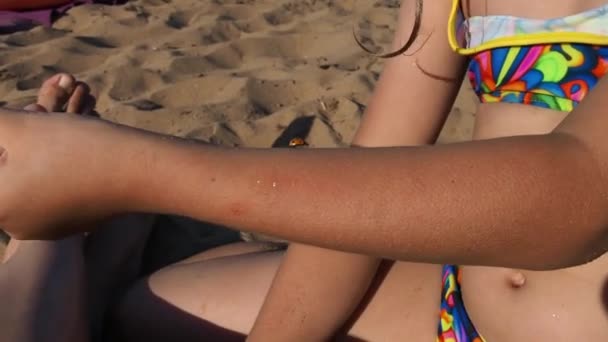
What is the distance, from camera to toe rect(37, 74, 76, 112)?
7.28 feet

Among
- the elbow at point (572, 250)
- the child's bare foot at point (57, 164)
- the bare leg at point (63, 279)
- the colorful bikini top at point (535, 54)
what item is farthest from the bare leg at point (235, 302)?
the child's bare foot at point (57, 164)

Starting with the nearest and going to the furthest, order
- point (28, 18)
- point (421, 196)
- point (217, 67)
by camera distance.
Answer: point (421, 196) < point (217, 67) < point (28, 18)

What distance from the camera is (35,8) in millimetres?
3473

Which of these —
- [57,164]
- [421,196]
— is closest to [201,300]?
[57,164]

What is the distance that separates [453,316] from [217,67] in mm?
1843

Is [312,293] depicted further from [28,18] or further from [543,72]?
[28,18]

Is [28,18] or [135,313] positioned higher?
[135,313]

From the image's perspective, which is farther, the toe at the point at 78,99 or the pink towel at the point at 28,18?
the pink towel at the point at 28,18

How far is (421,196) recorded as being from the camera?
808 millimetres

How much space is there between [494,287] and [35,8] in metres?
2.83

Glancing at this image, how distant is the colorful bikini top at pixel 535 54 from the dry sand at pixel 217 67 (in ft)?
3.78

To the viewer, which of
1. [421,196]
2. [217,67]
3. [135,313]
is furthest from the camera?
[217,67]

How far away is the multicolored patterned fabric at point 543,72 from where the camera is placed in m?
1.12

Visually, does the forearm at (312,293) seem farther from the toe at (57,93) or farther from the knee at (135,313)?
the toe at (57,93)
